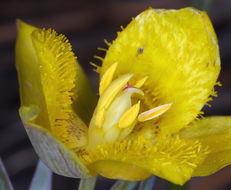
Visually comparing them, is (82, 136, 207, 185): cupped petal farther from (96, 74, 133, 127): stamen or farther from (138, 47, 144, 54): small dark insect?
(138, 47, 144, 54): small dark insect

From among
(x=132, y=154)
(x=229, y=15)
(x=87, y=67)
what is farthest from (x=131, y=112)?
(x=229, y=15)

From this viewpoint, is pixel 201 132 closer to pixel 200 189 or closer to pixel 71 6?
pixel 200 189

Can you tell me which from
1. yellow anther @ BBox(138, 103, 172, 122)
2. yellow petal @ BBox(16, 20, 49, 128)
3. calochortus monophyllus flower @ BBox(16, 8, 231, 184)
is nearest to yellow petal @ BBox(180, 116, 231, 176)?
calochortus monophyllus flower @ BBox(16, 8, 231, 184)

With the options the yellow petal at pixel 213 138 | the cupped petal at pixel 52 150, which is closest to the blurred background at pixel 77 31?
the yellow petal at pixel 213 138

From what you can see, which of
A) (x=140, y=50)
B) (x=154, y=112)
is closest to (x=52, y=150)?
(x=154, y=112)

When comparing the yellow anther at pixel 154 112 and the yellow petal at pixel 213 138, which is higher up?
the yellow anther at pixel 154 112

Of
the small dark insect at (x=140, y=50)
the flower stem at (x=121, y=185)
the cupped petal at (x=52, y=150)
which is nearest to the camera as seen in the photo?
the cupped petal at (x=52, y=150)

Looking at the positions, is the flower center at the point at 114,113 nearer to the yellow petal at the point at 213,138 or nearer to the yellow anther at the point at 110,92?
the yellow anther at the point at 110,92
